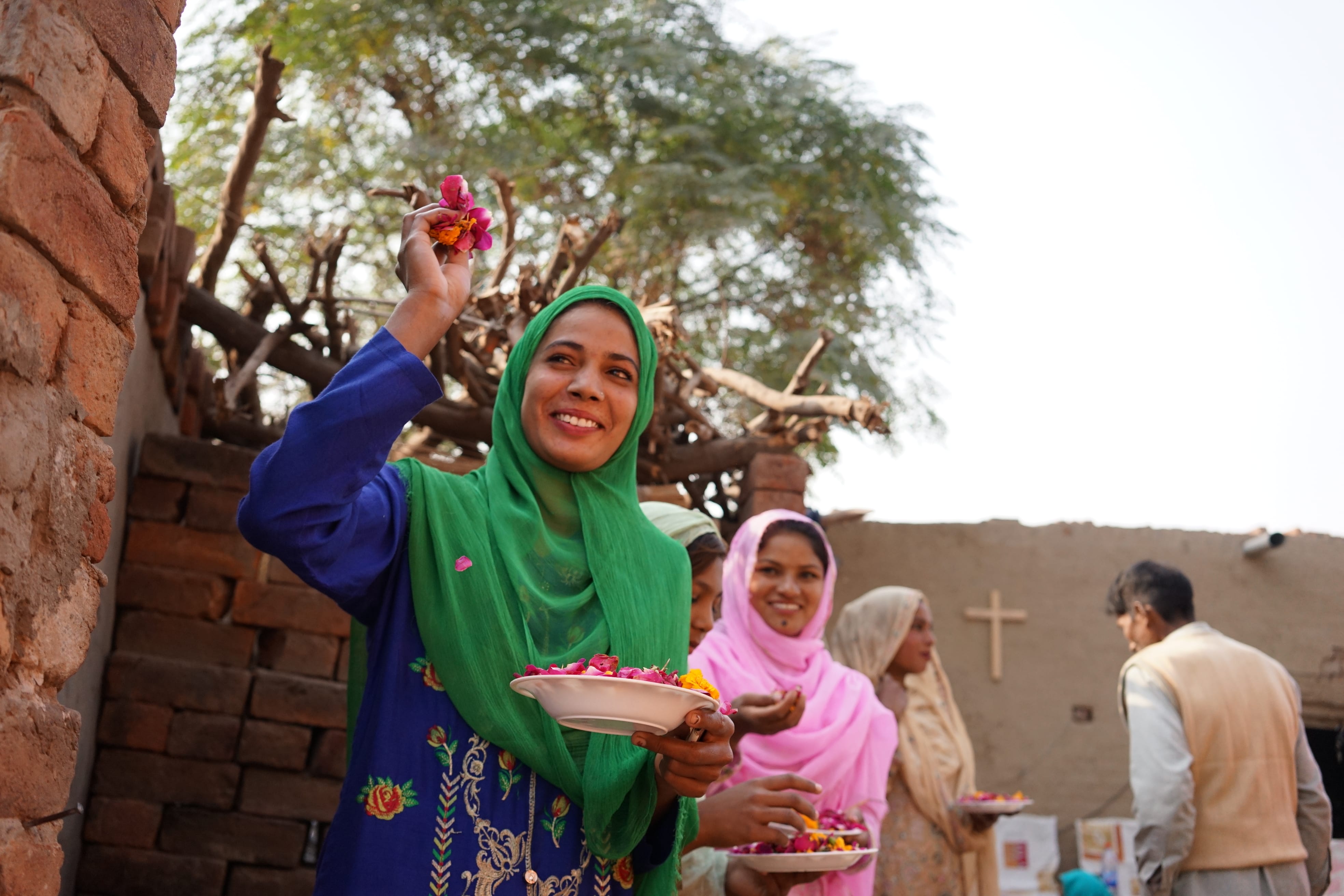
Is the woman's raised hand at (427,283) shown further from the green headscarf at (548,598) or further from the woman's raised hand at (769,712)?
the woman's raised hand at (769,712)

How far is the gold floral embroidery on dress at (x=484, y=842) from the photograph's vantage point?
1.70 m

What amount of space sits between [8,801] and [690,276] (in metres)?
9.89

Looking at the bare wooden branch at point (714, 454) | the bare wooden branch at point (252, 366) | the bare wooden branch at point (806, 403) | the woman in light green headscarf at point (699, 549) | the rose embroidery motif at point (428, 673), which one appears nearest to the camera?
the rose embroidery motif at point (428, 673)

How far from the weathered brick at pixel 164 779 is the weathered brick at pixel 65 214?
10.3ft

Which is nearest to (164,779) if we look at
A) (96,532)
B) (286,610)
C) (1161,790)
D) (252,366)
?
(286,610)

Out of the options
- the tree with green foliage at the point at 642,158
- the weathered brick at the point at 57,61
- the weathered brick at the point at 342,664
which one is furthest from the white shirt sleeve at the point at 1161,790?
the tree with green foliage at the point at 642,158

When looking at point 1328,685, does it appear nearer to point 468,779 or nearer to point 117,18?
point 468,779

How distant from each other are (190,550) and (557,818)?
316 cm

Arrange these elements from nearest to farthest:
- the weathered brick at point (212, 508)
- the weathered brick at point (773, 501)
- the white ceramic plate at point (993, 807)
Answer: the white ceramic plate at point (993, 807) < the weathered brick at point (212, 508) < the weathered brick at point (773, 501)

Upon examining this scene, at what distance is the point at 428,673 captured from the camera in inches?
70.7

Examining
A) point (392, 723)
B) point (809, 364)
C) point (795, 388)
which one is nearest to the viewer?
point (392, 723)

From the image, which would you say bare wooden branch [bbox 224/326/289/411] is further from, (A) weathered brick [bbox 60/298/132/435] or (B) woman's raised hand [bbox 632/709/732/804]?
(B) woman's raised hand [bbox 632/709/732/804]

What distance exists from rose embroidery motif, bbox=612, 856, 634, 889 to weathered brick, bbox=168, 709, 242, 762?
290 centimetres

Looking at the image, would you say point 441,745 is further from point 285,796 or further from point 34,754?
point 285,796
